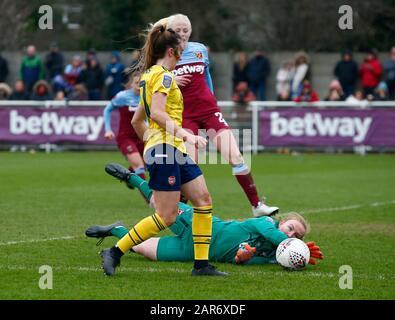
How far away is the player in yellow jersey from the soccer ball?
612mm

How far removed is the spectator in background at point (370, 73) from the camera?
27734mm

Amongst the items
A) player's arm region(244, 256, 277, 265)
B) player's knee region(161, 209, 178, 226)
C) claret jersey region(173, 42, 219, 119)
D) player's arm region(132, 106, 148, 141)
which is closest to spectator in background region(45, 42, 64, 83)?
claret jersey region(173, 42, 219, 119)

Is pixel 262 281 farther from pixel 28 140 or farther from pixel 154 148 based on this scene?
pixel 28 140

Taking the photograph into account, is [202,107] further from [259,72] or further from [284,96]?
[259,72]

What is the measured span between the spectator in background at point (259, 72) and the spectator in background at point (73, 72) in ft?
15.9

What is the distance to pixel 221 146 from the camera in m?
11.7

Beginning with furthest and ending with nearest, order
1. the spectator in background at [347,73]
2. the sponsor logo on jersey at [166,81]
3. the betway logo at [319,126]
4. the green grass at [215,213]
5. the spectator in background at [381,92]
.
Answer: the spectator in background at [347,73], the spectator in background at [381,92], the betway logo at [319,126], the sponsor logo on jersey at [166,81], the green grass at [215,213]

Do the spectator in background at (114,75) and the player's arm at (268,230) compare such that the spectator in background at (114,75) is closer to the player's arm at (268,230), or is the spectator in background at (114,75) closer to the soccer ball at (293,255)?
the player's arm at (268,230)

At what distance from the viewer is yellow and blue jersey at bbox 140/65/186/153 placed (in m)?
8.46

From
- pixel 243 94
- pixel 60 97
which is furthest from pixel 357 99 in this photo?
pixel 60 97

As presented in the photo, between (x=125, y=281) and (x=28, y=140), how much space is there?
1824 cm

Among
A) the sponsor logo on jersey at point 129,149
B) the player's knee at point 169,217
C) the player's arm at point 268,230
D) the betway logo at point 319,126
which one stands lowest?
the betway logo at point 319,126

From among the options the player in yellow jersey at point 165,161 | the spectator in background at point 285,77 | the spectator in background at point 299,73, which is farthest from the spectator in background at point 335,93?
the player in yellow jersey at point 165,161
